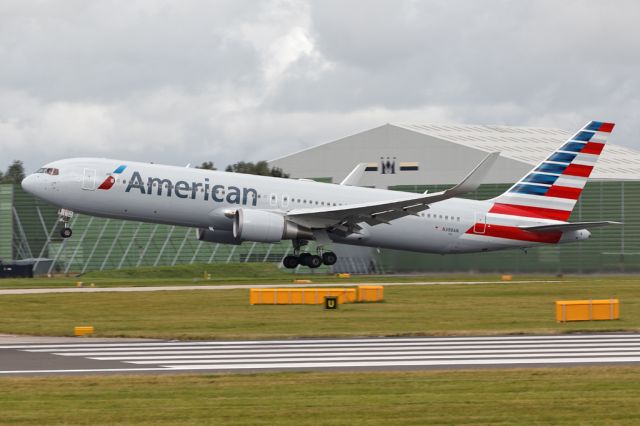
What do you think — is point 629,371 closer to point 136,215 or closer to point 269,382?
point 269,382

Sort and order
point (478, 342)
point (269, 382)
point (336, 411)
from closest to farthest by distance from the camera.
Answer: point (336, 411)
point (269, 382)
point (478, 342)

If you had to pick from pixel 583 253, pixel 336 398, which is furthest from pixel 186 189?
pixel 336 398

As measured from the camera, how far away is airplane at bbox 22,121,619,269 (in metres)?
44.8

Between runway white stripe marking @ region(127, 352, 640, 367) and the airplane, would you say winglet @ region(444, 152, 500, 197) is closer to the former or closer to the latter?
the airplane

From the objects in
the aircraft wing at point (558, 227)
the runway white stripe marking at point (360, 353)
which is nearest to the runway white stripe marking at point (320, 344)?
the runway white stripe marking at point (360, 353)

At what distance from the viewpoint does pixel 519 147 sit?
292 feet

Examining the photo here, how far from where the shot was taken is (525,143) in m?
92.3

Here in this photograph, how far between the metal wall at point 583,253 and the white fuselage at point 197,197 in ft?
10.1

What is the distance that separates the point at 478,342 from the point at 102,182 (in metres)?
24.7

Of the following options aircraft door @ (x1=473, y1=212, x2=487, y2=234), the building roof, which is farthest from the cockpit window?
the building roof

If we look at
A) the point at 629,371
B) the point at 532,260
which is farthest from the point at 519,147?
the point at 629,371

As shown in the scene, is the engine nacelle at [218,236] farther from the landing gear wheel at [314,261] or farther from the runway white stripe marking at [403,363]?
the runway white stripe marking at [403,363]

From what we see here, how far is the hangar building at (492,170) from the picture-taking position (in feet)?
203

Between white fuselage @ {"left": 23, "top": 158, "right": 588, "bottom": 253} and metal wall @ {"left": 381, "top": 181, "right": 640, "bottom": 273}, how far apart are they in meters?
3.08
